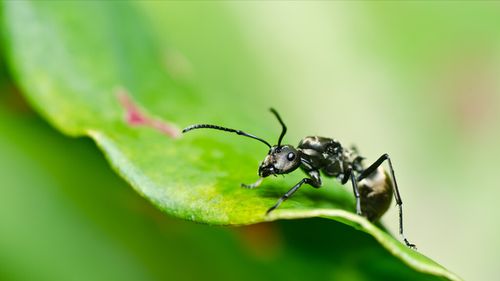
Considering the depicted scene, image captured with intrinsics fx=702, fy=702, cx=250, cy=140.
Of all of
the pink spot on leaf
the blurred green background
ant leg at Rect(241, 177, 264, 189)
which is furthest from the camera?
the blurred green background

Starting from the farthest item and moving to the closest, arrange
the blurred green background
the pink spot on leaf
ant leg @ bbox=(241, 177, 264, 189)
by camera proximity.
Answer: the blurred green background
the pink spot on leaf
ant leg @ bbox=(241, 177, 264, 189)

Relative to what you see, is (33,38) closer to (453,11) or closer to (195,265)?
(195,265)

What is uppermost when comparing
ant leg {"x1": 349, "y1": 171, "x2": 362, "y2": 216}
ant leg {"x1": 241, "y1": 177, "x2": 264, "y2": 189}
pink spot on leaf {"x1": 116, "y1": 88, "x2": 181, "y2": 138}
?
pink spot on leaf {"x1": 116, "y1": 88, "x2": 181, "y2": 138}

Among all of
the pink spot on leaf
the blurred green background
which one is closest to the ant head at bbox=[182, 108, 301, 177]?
the pink spot on leaf

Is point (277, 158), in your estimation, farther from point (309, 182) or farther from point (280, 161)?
point (309, 182)

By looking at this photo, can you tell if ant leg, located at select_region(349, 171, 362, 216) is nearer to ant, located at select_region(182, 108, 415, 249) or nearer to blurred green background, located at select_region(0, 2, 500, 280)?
ant, located at select_region(182, 108, 415, 249)

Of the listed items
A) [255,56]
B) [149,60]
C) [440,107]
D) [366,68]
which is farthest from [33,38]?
[440,107]

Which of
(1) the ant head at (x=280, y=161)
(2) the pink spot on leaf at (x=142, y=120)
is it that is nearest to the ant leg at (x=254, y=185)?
(1) the ant head at (x=280, y=161)
